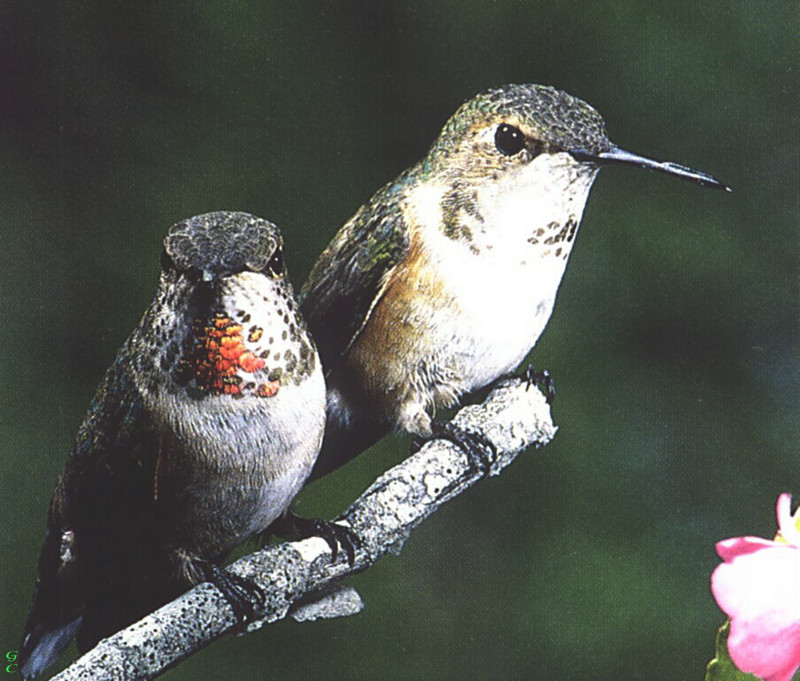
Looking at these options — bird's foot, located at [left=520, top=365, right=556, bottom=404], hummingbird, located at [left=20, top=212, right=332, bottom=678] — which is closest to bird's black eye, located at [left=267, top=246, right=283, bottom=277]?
hummingbird, located at [left=20, top=212, right=332, bottom=678]

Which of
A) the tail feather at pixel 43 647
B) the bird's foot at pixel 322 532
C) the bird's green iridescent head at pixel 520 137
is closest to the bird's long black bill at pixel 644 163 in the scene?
the bird's green iridescent head at pixel 520 137

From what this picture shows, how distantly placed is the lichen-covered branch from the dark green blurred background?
48 mm

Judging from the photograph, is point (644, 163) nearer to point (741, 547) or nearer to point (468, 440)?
point (468, 440)

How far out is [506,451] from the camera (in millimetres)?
1130

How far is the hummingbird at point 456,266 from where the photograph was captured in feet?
3.36

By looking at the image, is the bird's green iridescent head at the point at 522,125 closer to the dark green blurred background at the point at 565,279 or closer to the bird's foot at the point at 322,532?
the dark green blurred background at the point at 565,279

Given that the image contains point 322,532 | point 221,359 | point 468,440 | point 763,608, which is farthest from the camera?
point 468,440

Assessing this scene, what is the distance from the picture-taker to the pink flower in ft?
1.61

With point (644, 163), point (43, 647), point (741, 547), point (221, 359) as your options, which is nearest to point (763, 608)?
point (741, 547)

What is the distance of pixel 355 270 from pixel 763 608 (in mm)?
677

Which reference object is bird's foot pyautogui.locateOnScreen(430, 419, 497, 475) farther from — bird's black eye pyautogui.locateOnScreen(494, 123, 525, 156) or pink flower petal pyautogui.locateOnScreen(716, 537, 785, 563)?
pink flower petal pyautogui.locateOnScreen(716, 537, 785, 563)

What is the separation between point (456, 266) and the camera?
3.44 feet

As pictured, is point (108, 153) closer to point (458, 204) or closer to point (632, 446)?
point (458, 204)

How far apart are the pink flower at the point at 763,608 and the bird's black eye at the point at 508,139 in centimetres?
60
